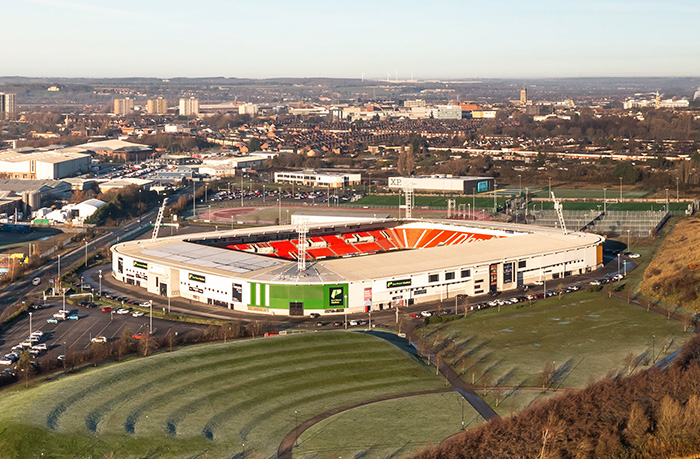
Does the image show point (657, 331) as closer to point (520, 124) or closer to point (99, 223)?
point (99, 223)

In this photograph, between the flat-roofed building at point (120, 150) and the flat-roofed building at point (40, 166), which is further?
the flat-roofed building at point (120, 150)

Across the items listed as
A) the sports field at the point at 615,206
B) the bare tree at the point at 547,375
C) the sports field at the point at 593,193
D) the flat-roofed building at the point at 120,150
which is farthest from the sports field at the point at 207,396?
the flat-roofed building at the point at 120,150

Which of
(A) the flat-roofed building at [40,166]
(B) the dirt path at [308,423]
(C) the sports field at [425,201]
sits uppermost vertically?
(A) the flat-roofed building at [40,166]

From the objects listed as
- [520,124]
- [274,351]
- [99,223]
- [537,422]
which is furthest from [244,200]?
[520,124]

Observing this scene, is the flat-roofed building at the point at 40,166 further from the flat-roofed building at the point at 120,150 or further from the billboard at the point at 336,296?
the billboard at the point at 336,296

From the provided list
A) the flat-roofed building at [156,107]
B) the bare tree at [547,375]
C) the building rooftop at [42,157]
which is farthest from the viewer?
the flat-roofed building at [156,107]

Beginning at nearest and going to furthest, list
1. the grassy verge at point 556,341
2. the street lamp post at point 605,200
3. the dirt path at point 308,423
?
the dirt path at point 308,423
the grassy verge at point 556,341
the street lamp post at point 605,200
